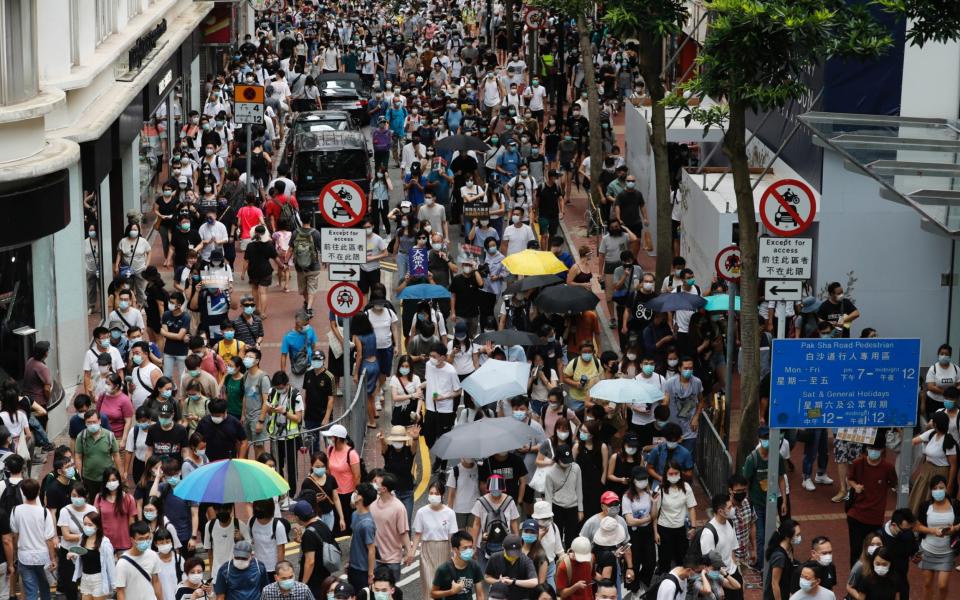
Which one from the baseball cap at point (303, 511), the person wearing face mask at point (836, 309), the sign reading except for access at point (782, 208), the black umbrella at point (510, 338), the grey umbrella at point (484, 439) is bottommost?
the baseball cap at point (303, 511)

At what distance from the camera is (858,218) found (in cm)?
2186

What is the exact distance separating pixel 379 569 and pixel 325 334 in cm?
1179

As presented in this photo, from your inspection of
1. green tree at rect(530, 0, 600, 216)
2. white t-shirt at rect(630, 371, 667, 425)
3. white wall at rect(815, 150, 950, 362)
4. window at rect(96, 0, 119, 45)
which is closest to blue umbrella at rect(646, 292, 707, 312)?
white t-shirt at rect(630, 371, 667, 425)

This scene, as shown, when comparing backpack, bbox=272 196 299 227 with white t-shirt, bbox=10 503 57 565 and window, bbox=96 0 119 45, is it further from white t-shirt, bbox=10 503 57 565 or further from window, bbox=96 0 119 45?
white t-shirt, bbox=10 503 57 565

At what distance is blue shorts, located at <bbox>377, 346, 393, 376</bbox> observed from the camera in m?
20.3

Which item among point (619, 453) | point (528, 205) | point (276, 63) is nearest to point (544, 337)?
point (619, 453)

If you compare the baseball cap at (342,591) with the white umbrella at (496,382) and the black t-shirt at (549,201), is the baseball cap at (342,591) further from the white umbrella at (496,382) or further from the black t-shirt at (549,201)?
the black t-shirt at (549,201)

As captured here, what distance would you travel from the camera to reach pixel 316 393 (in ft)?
59.5

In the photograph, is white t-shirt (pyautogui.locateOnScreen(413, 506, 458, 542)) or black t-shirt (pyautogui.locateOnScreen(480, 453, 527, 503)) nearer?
white t-shirt (pyautogui.locateOnScreen(413, 506, 458, 542))

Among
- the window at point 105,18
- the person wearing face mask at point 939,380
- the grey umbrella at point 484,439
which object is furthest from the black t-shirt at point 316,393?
the window at point 105,18

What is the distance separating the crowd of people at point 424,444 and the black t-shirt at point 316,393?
2 cm

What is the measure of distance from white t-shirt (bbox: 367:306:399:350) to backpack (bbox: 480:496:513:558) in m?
5.46

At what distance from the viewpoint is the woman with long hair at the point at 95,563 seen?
45.9ft

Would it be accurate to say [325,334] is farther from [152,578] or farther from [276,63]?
[276,63]
